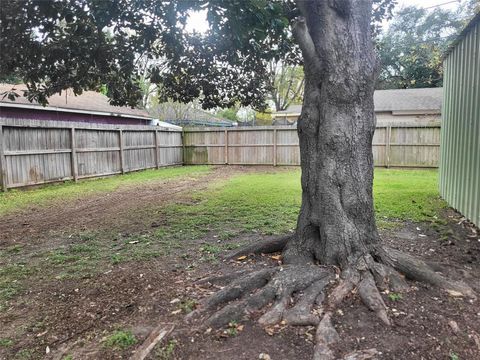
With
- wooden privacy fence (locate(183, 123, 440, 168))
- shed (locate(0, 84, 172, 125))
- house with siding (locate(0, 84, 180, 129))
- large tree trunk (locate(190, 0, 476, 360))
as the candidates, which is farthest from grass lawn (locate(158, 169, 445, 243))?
house with siding (locate(0, 84, 180, 129))

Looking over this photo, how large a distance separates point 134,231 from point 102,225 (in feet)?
2.48

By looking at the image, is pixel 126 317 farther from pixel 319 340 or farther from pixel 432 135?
pixel 432 135

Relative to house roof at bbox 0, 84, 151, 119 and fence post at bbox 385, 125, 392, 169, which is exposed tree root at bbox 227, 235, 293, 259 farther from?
fence post at bbox 385, 125, 392, 169

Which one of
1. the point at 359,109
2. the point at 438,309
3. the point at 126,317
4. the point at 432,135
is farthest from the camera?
the point at 432,135

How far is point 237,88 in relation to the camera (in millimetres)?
7996

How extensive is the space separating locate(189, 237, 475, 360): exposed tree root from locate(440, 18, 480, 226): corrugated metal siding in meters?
2.66

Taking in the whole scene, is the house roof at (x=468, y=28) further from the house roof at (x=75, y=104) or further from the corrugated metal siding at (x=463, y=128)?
the house roof at (x=75, y=104)

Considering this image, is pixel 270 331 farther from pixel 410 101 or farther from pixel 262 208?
pixel 410 101

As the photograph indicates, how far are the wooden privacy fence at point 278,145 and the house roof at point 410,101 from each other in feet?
21.3

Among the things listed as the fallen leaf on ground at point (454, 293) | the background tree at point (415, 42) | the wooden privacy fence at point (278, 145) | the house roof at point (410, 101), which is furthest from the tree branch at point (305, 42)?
the background tree at point (415, 42)

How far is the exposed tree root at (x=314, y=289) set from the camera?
2.35m

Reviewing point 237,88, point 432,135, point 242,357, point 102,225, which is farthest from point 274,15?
point 432,135

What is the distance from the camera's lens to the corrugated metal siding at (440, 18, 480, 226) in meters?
5.02

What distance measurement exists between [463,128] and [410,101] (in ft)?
52.9
